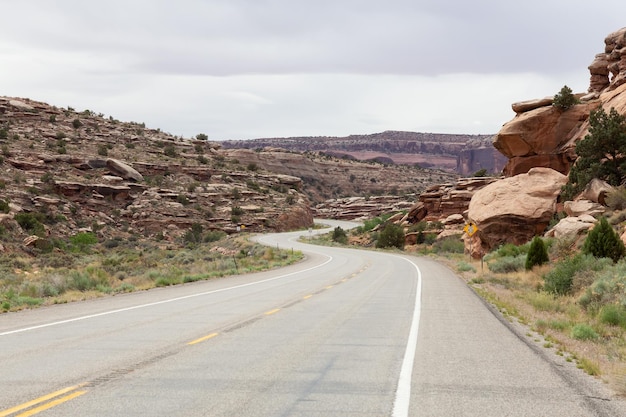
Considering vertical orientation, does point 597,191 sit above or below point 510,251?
above

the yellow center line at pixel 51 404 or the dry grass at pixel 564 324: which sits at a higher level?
the yellow center line at pixel 51 404

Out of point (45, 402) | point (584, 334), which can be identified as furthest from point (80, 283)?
point (584, 334)

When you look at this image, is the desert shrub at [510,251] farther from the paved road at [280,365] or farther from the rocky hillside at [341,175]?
the rocky hillside at [341,175]

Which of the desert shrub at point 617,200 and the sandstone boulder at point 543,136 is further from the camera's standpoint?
the sandstone boulder at point 543,136

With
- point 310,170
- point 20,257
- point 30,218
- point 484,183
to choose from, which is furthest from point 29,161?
point 310,170

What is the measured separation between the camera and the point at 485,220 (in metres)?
40.6

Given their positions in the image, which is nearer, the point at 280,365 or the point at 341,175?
the point at 280,365

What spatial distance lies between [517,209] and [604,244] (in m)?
18.7

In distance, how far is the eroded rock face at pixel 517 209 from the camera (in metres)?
39.3

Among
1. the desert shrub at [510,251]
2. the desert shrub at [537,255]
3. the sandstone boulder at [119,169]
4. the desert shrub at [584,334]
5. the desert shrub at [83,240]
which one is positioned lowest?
the desert shrub at [83,240]

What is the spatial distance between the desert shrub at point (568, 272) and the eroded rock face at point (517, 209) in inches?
773

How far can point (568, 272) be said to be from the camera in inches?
764

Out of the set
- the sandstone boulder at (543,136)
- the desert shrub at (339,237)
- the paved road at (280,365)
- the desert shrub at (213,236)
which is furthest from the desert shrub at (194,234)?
the paved road at (280,365)

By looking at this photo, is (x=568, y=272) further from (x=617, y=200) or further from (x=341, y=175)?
(x=341, y=175)
